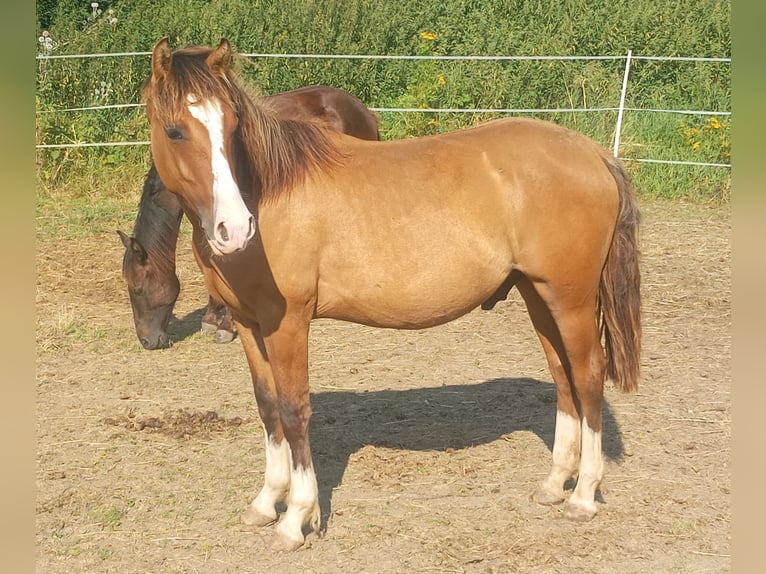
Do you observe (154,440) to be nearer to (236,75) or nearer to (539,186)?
(236,75)

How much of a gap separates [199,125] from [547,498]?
2497 millimetres

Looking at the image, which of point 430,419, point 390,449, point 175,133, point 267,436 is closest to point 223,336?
point 430,419

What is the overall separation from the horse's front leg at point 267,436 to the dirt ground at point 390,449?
10 centimetres

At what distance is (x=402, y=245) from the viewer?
143 inches

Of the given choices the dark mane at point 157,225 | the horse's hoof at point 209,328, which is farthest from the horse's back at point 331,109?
the horse's hoof at point 209,328

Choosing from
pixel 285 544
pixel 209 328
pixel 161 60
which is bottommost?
pixel 209 328

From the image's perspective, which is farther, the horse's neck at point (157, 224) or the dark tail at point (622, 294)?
the horse's neck at point (157, 224)

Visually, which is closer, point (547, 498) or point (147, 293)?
point (547, 498)

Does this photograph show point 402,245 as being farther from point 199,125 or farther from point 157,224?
point 157,224

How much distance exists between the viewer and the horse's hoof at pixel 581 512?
12.9 ft

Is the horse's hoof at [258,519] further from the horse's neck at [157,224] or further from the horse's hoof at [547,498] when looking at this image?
the horse's neck at [157,224]

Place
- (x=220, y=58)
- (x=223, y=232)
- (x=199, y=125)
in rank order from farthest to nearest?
(x=220, y=58) → (x=199, y=125) → (x=223, y=232)

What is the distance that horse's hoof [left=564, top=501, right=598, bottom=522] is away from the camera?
3.92 meters

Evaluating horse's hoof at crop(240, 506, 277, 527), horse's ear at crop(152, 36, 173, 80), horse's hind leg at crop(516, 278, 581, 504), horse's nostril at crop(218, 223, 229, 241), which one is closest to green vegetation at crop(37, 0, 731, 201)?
horse's hind leg at crop(516, 278, 581, 504)
